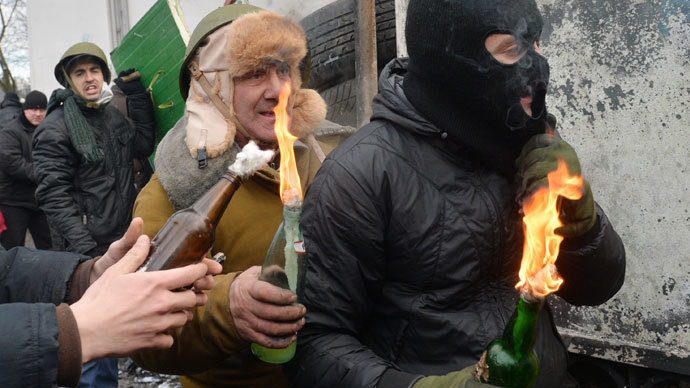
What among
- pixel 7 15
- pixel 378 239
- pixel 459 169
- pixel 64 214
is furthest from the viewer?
pixel 7 15

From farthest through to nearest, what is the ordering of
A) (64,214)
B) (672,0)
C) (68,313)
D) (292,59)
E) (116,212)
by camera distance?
(116,212) → (64,214) → (672,0) → (292,59) → (68,313)

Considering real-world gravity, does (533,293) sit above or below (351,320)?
above

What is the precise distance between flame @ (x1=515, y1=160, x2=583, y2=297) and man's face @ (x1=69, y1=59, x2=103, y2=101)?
13.8ft

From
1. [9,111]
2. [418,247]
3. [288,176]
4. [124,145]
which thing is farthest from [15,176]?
[418,247]

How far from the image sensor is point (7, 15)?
25.9 metres

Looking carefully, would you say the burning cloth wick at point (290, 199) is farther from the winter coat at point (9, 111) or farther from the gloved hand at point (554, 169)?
the winter coat at point (9, 111)

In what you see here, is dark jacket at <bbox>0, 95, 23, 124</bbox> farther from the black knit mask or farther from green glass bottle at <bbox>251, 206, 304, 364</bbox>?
the black knit mask

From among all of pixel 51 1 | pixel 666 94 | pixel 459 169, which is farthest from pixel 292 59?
pixel 51 1

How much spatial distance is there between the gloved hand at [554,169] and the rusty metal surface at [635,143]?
4.82ft

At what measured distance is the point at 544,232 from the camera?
1.72 m

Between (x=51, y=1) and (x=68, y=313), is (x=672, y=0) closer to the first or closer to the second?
(x=68, y=313)

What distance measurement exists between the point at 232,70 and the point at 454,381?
168 centimetres

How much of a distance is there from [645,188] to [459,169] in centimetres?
173

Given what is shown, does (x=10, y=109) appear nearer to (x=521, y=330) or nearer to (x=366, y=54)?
(x=366, y=54)
